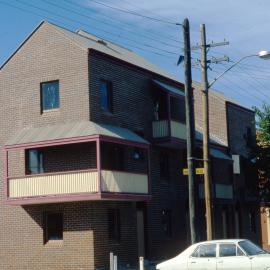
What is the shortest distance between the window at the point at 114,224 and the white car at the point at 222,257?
7899 mm

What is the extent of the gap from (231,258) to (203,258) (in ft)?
2.76

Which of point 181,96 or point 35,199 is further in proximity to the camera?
point 181,96

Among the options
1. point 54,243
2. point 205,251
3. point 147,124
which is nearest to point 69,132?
point 54,243

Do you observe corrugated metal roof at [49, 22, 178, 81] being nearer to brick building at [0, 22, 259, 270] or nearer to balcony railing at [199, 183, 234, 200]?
brick building at [0, 22, 259, 270]

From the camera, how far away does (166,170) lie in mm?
32188

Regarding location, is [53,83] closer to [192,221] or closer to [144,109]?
[144,109]

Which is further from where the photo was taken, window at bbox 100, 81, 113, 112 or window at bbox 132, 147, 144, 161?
window at bbox 132, 147, 144, 161

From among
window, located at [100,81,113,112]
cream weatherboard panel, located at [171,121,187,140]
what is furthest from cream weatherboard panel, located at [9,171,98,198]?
cream weatherboard panel, located at [171,121,187,140]

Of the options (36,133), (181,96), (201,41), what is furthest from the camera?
(181,96)

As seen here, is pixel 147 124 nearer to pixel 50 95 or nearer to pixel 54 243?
pixel 50 95

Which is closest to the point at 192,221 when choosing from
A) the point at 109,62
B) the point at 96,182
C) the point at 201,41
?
the point at 96,182

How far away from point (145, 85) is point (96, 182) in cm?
802

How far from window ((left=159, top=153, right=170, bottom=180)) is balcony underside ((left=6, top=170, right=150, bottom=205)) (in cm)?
491

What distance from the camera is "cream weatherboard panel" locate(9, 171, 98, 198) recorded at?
966 inches
